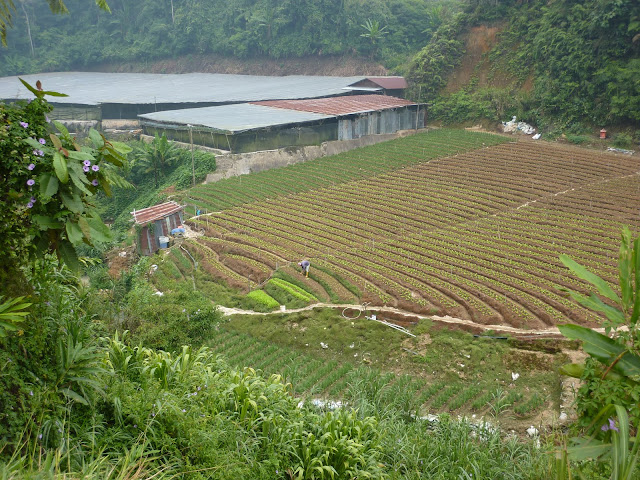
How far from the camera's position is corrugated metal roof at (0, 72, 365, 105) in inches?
1628

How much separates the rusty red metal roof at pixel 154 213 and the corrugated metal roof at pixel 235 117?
24.6 feet

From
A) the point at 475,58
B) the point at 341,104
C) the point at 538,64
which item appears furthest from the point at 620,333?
the point at 475,58

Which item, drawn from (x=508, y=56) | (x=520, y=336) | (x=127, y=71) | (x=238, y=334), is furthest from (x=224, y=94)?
(x=520, y=336)

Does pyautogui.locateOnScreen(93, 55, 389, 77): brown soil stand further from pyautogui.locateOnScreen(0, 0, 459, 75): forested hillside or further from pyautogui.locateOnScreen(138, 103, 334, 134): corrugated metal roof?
pyautogui.locateOnScreen(138, 103, 334, 134): corrugated metal roof

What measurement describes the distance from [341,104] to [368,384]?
27.6 m

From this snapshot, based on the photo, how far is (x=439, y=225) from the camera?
2166cm

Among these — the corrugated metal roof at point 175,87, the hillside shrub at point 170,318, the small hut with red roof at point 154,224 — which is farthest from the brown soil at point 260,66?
the hillside shrub at point 170,318

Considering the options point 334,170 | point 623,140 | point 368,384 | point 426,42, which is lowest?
point 334,170

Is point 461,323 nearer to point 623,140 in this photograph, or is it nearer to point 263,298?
point 263,298

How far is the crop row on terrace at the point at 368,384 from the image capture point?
11789 mm

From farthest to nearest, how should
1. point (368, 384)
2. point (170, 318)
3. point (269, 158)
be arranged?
point (269, 158) < point (170, 318) < point (368, 384)

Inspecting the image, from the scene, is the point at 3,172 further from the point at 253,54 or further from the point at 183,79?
the point at 253,54

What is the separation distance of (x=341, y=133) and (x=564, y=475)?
3111cm

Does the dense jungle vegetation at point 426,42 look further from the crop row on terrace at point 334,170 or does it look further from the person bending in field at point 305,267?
the person bending in field at point 305,267
